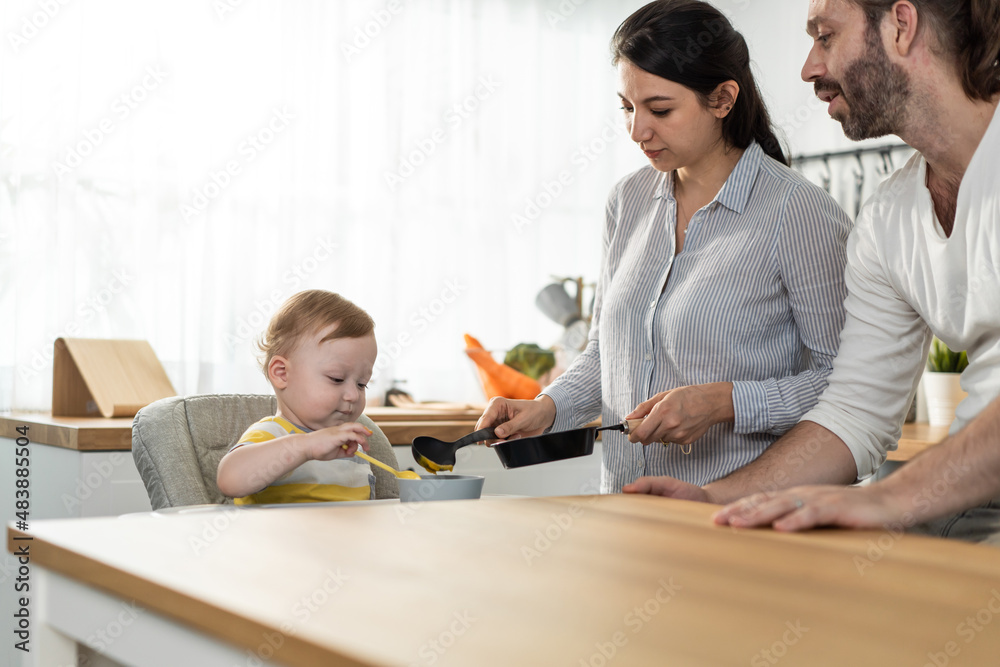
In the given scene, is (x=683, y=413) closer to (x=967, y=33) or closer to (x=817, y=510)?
(x=817, y=510)

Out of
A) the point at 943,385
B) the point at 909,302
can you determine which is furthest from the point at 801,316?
the point at 943,385

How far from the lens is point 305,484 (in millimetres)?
1364

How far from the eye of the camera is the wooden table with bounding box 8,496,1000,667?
1.67 ft

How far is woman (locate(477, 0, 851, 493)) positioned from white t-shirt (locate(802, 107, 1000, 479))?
70 mm

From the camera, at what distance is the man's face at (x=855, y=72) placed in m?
1.19

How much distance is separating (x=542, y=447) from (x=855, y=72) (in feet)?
2.14

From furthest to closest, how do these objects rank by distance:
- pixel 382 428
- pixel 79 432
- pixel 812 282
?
1. pixel 382 428
2. pixel 79 432
3. pixel 812 282

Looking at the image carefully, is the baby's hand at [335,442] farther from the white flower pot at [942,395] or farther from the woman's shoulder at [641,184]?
the white flower pot at [942,395]

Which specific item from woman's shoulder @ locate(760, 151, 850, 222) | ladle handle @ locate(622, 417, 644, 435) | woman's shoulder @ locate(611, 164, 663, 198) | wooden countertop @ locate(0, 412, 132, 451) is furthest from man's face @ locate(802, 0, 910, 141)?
wooden countertop @ locate(0, 412, 132, 451)

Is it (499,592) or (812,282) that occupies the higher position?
(812,282)

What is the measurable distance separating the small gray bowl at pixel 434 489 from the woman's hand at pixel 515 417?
22 centimetres

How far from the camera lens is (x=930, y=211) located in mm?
1186

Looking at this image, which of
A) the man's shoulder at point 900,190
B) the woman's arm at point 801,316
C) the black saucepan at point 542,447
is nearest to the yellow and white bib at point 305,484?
the black saucepan at point 542,447

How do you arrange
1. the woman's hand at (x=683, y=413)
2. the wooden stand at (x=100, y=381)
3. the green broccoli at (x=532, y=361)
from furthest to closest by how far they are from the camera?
the green broccoli at (x=532, y=361) < the wooden stand at (x=100, y=381) < the woman's hand at (x=683, y=413)
